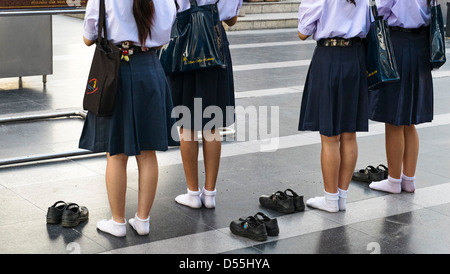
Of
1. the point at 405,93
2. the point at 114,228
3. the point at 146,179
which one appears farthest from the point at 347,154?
the point at 114,228

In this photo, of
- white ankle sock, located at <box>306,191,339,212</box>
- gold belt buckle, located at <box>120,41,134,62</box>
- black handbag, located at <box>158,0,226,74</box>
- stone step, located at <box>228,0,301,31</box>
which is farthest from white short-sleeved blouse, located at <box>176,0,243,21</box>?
stone step, located at <box>228,0,301,31</box>

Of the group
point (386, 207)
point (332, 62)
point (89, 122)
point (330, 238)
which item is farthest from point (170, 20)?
point (386, 207)

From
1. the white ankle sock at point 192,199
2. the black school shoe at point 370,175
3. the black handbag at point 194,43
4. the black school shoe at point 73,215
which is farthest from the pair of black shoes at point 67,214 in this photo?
the black school shoe at point 370,175

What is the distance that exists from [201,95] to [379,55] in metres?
1.25

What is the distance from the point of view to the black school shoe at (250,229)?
4.62 meters

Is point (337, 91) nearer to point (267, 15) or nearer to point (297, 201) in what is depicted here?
point (297, 201)

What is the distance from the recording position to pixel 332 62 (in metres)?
4.96

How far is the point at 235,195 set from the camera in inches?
217

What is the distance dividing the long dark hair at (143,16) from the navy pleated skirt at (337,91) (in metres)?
1.31

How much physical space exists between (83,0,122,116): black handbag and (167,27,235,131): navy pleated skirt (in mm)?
735

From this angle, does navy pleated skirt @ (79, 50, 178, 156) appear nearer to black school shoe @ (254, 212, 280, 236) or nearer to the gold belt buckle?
the gold belt buckle

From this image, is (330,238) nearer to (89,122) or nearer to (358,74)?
(358,74)

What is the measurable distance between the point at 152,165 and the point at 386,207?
1.86 metres

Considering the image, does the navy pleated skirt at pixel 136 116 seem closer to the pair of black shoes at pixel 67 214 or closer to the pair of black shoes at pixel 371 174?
the pair of black shoes at pixel 67 214
